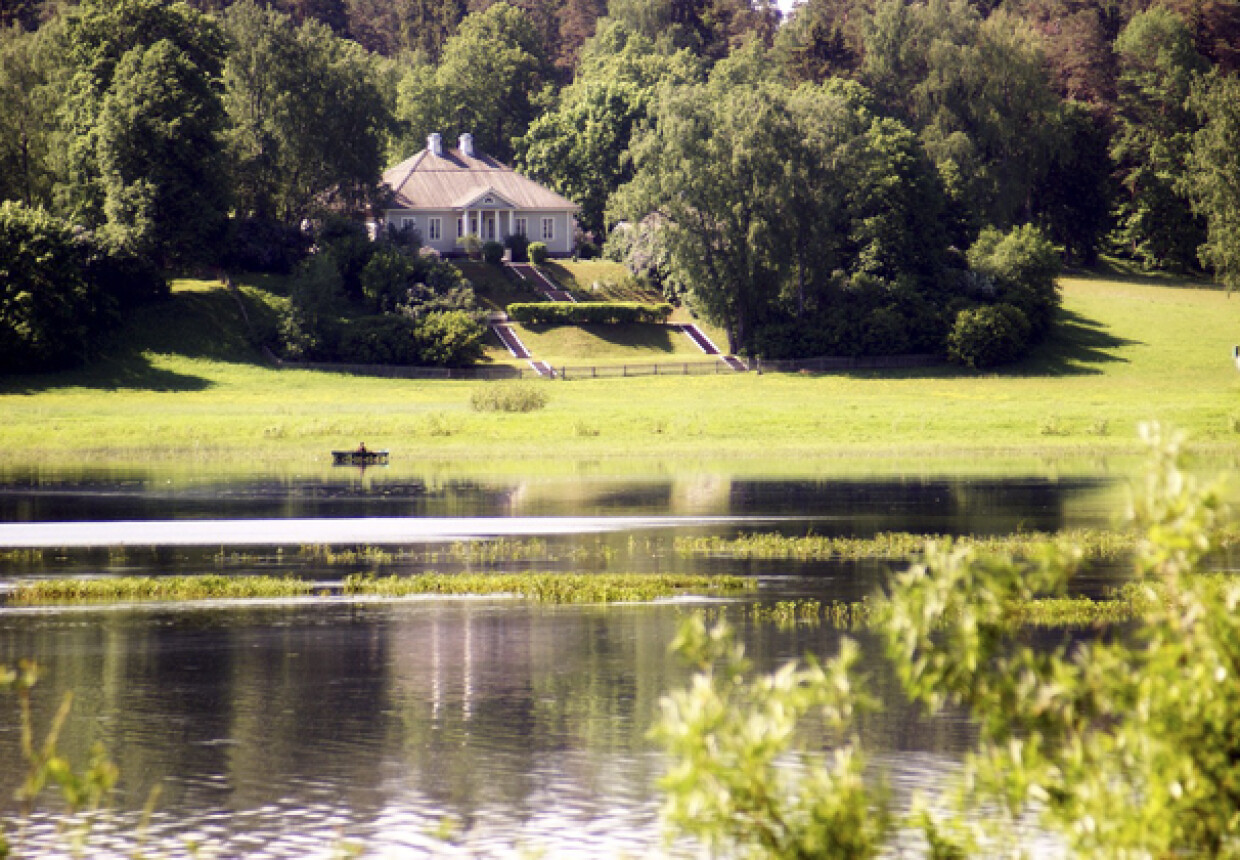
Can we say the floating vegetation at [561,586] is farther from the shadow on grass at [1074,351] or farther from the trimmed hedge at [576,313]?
the trimmed hedge at [576,313]

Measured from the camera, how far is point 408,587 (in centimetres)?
3491

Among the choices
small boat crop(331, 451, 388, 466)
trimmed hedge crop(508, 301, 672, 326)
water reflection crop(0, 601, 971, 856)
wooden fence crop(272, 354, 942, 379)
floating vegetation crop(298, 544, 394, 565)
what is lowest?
water reflection crop(0, 601, 971, 856)

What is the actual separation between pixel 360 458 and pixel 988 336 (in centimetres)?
4704

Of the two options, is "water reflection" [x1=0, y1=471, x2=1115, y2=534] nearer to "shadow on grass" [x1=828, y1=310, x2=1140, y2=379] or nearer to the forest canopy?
"shadow on grass" [x1=828, y1=310, x2=1140, y2=379]

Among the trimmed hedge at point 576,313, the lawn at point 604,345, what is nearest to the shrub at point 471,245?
the trimmed hedge at point 576,313

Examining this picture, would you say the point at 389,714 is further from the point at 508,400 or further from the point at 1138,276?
the point at 1138,276

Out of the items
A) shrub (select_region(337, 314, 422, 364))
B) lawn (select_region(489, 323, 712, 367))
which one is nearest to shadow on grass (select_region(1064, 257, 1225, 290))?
lawn (select_region(489, 323, 712, 367))

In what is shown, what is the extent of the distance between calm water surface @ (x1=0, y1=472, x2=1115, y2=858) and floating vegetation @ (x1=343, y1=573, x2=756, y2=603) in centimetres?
87

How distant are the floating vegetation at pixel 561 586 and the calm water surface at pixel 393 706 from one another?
34.4 inches

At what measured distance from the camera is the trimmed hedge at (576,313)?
107438 mm

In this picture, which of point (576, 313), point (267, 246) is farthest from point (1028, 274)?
point (267, 246)

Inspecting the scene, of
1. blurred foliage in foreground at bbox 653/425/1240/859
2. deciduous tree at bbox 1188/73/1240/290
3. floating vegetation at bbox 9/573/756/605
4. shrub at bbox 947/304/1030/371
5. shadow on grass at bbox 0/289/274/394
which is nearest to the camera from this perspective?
blurred foliage in foreground at bbox 653/425/1240/859

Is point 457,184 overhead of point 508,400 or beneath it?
Result: overhead

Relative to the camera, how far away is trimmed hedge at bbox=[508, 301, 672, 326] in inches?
4230
